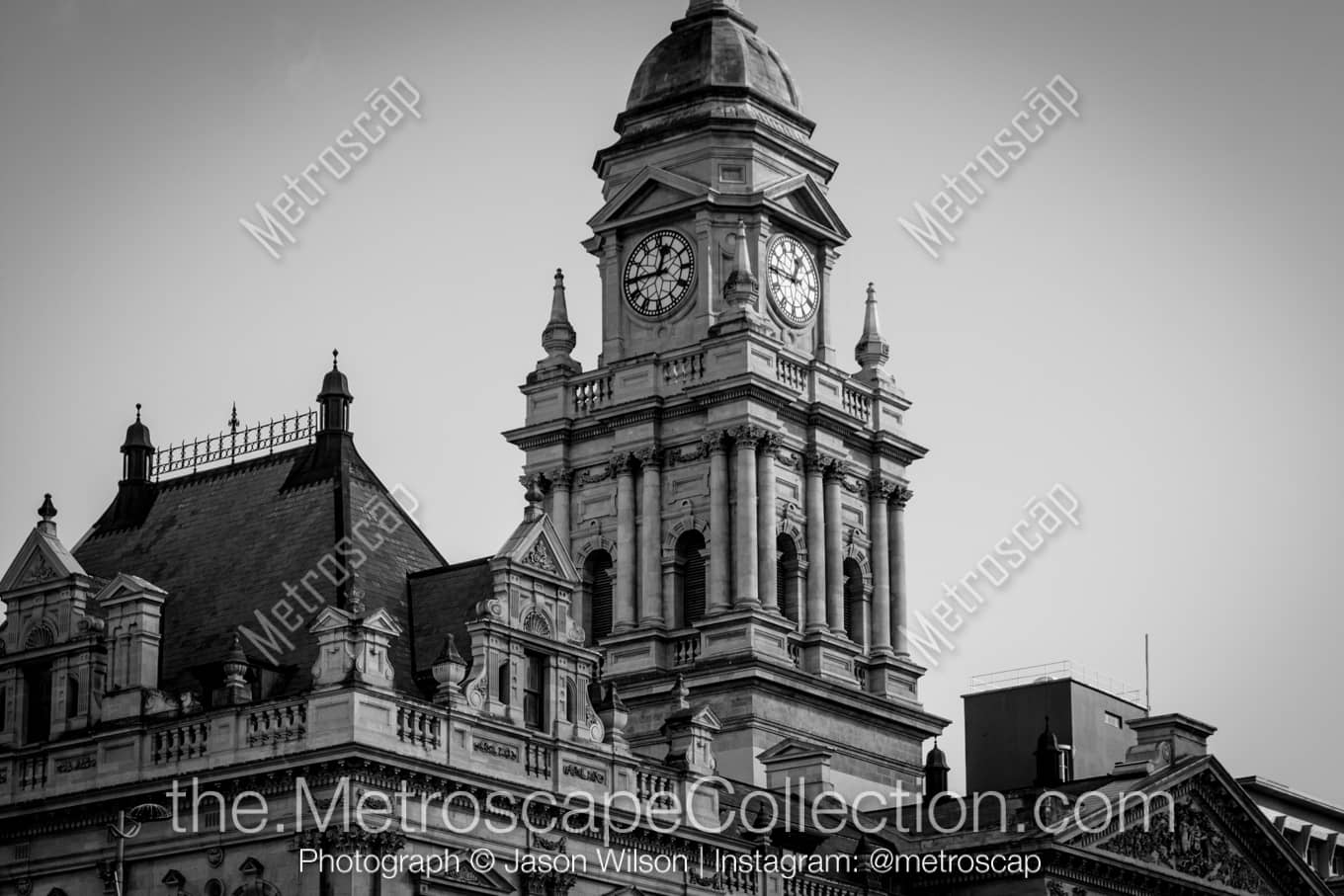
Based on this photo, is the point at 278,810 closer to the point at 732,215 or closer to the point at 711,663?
the point at 711,663

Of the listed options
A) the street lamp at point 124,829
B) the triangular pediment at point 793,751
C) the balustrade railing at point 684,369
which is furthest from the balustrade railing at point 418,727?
the balustrade railing at point 684,369

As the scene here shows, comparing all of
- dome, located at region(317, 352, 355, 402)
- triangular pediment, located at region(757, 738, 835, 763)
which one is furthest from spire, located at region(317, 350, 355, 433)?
triangular pediment, located at region(757, 738, 835, 763)

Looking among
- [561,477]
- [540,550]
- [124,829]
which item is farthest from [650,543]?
[124,829]

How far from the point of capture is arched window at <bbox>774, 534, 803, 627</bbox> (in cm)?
9619

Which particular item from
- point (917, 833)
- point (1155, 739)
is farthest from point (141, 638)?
point (1155, 739)

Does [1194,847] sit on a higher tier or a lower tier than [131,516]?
lower

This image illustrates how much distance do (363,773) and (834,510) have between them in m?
37.0

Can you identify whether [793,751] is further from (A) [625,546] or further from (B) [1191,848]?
(B) [1191,848]

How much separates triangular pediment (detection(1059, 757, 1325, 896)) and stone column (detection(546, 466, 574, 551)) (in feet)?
69.3

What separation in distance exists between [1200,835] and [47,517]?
123 feet

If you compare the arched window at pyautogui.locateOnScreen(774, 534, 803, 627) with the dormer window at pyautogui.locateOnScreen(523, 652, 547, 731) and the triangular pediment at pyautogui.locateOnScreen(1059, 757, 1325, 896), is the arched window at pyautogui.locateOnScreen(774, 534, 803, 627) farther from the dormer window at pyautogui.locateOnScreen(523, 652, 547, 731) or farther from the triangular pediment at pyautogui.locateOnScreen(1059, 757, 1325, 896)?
the dormer window at pyautogui.locateOnScreen(523, 652, 547, 731)

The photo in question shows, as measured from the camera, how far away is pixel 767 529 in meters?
94.8

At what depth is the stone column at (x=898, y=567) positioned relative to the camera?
9956 centimetres

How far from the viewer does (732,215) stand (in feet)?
325
